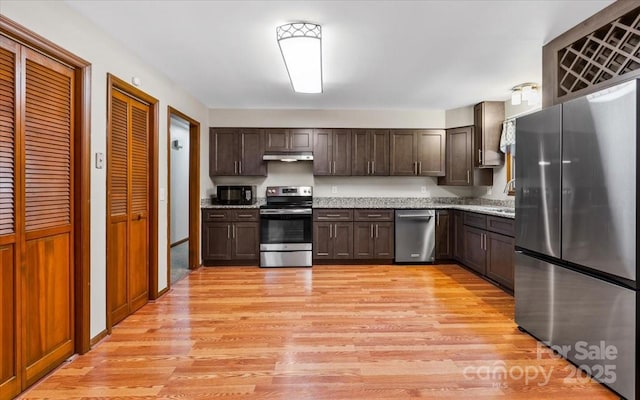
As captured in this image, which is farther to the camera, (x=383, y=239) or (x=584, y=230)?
(x=383, y=239)

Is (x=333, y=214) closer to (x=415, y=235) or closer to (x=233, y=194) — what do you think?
(x=415, y=235)

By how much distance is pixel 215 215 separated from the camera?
5.11 meters

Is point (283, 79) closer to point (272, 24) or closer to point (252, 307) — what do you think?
point (272, 24)

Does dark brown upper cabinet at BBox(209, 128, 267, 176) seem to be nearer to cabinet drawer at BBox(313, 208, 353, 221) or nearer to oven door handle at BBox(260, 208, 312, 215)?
oven door handle at BBox(260, 208, 312, 215)

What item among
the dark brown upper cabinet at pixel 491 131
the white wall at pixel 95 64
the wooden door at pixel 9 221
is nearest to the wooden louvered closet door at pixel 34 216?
the wooden door at pixel 9 221

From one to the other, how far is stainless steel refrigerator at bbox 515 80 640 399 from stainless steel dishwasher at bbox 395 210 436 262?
7.72ft

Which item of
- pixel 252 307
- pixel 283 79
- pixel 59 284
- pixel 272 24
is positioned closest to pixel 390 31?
pixel 272 24

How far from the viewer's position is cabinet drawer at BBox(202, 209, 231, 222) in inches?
200

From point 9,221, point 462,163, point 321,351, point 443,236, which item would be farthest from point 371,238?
point 9,221

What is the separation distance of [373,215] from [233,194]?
2.07 metres

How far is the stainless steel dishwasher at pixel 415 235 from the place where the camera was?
5199mm

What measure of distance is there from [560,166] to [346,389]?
193cm

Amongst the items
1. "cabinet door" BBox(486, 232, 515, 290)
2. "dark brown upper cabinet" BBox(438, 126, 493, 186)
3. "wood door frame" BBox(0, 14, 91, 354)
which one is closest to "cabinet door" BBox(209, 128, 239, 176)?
"wood door frame" BBox(0, 14, 91, 354)

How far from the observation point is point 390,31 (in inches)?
109
